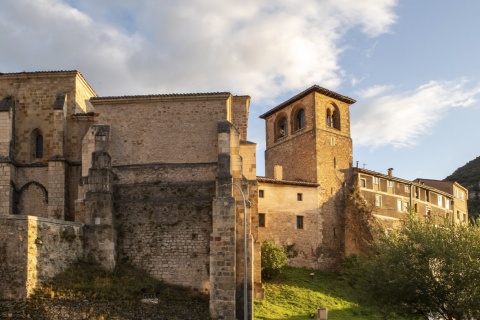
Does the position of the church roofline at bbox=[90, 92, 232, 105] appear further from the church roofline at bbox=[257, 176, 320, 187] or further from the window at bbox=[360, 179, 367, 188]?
the window at bbox=[360, 179, 367, 188]

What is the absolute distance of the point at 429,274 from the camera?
83.5 ft

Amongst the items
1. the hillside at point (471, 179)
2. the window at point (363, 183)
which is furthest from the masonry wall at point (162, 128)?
the hillside at point (471, 179)

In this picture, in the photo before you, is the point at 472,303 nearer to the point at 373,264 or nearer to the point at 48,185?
the point at 373,264

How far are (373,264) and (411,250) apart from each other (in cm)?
211

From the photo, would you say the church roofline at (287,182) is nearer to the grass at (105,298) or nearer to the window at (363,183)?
the window at (363,183)

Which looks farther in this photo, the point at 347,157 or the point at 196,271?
the point at 347,157

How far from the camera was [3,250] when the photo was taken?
2594cm

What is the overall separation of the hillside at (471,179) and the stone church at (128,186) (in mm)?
62433

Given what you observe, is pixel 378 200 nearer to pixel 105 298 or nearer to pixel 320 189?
pixel 320 189

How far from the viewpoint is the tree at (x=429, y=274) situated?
2440 centimetres

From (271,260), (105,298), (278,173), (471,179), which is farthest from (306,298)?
(471,179)

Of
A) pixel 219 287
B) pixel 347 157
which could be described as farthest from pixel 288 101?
pixel 219 287

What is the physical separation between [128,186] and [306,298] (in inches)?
528

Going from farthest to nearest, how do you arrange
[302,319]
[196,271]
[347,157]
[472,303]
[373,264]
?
[347,157], [302,319], [196,271], [373,264], [472,303]
